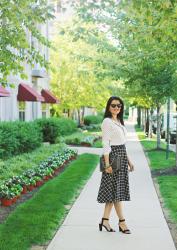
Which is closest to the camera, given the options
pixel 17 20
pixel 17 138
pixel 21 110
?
pixel 17 20

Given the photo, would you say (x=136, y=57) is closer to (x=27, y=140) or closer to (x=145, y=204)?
(x=27, y=140)

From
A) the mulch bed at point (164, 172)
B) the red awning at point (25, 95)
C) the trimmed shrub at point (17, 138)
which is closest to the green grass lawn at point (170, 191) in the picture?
the mulch bed at point (164, 172)

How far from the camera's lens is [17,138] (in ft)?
57.4

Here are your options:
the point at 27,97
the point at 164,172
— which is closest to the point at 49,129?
the point at 27,97

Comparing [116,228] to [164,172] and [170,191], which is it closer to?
[170,191]

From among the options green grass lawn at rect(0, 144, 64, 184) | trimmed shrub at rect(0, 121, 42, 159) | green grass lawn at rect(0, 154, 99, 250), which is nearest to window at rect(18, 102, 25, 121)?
trimmed shrub at rect(0, 121, 42, 159)

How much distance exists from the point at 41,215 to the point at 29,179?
3.13 meters

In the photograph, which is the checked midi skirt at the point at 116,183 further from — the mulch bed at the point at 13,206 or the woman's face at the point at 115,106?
the mulch bed at the point at 13,206

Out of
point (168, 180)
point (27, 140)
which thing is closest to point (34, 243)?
point (168, 180)

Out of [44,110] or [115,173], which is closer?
[115,173]

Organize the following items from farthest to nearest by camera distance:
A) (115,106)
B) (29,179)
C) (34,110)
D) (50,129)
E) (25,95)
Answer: (34,110) < (50,129) < (25,95) < (29,179) < (115,106)

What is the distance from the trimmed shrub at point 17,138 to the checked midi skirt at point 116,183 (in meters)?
7.44

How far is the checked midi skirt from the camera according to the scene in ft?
23.3

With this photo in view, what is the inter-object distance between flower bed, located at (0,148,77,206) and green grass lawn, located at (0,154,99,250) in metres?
0.23
